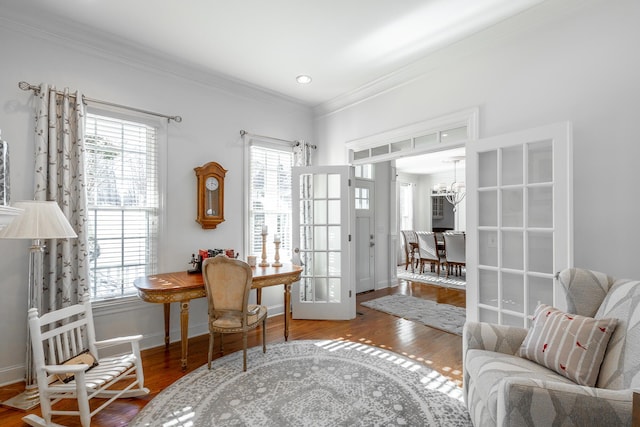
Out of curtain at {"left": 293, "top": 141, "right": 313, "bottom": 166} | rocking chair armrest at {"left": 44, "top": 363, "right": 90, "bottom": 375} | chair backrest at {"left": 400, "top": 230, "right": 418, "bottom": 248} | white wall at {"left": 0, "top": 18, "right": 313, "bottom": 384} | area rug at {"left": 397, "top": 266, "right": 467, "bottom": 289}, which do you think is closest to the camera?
rocking chair armrest at {"left": 44, "top": 363, "right": 90, "bottom": 375}

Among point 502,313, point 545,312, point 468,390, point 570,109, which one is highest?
point 570,109

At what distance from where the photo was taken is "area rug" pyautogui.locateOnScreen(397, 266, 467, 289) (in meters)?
5.93

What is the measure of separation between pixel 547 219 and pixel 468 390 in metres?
1.41

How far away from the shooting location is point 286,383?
2.44m

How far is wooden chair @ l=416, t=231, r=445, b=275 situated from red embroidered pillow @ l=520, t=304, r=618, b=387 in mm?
4996

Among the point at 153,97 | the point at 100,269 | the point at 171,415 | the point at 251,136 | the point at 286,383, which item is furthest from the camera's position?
the point at 251,136

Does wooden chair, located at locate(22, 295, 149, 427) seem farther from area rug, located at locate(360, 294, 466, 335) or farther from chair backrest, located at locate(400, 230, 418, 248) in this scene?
chair backrest, located at locate(400, 230, 418, 248)

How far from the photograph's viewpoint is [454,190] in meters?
7.96

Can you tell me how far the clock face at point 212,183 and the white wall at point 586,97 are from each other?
9.31 ft

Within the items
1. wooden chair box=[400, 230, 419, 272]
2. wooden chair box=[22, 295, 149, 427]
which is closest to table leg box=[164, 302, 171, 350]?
wooden chair box=[22, 295, 149, 427]

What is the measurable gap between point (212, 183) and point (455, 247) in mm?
4964

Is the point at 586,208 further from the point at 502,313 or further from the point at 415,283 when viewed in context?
the point at 415,283

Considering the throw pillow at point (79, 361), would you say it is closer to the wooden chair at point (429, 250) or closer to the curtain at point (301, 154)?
the curtain at point (301, 154)

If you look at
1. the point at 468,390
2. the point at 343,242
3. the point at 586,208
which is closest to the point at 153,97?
the point at 343,242
